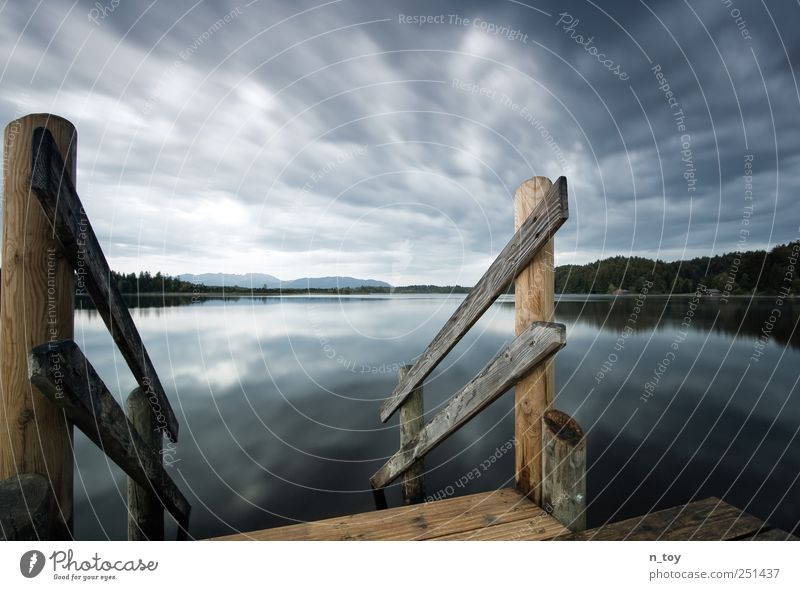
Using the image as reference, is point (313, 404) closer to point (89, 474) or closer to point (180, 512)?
point (89, 474)

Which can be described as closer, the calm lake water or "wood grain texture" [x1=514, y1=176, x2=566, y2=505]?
"wood grain texture" [x1=514, y1=176, x2=566, y2=505]

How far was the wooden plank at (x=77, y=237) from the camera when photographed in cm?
155

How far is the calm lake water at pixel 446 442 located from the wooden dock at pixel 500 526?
1.71 meters

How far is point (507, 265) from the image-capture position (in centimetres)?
215

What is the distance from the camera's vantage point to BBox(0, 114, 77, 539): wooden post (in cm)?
156

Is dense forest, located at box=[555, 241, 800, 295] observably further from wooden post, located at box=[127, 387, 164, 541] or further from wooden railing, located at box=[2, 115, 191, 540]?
wooden post, located at box=[127, 387, 164, 541]

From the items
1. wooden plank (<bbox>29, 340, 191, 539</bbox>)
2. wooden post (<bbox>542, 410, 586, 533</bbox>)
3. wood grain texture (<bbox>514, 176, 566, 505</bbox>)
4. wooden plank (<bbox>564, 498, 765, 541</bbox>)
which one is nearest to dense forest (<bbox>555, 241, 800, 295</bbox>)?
wood grain texture (<bbox>514, 176, 566, 505</bbox>)

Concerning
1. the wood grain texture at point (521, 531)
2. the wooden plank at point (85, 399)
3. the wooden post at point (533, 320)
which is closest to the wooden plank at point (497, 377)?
the wooden post at point (533, 320)

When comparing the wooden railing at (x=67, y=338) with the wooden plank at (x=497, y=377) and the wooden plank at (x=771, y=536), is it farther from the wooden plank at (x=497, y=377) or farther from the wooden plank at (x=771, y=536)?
the wooden plank at (x=771, y=536)

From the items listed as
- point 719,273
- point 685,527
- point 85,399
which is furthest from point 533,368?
point 719,273

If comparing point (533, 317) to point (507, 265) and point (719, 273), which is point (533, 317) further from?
point (719, 273)

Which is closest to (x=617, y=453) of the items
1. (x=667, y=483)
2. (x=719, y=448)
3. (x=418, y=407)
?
(x=667, y=483)

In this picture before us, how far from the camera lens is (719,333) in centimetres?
1405
